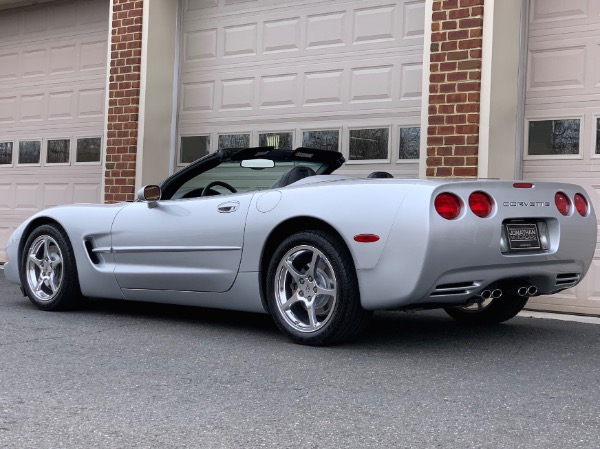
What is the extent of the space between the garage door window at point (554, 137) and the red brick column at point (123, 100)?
4.57 metres

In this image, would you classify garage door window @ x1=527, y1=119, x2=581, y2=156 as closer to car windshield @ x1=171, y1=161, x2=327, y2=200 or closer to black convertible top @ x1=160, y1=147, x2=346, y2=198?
black convertible top @ x1=160, y1=147, x2=346, y2=198

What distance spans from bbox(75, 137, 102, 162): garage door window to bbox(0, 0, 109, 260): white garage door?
0.04ft

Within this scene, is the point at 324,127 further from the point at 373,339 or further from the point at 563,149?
the point at 373,339

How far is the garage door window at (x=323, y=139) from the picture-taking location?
9.32 m

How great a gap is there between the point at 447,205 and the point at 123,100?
6.41 meters

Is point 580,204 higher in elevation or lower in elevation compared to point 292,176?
lower

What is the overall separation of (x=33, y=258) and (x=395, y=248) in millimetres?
3327

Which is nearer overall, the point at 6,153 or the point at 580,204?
the point at 580,204

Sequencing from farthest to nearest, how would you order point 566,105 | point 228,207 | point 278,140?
point 278,140
point 566,105
point 228,207

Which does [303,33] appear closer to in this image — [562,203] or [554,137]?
[554,137]

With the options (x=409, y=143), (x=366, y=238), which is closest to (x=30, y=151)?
(x=409, y=143)

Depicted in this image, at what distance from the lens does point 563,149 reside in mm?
7922

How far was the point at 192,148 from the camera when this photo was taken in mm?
10602

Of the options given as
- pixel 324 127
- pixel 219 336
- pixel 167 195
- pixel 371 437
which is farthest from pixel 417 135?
pixel 371 437
